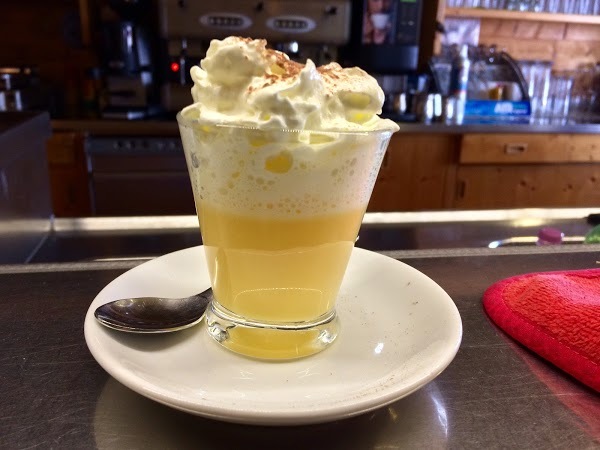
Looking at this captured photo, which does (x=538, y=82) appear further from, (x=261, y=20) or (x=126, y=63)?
(x=126, y=63)

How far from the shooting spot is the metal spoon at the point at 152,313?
1.71 feet

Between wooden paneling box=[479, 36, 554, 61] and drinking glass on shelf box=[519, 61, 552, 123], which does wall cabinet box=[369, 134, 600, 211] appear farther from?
wooden paneling box=[479, 36, 554, 61]

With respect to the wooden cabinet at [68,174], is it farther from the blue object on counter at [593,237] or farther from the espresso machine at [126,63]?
the blue object on counter at [593,237]

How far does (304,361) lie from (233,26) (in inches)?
87.1

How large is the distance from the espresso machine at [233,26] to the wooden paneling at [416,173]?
619 mm

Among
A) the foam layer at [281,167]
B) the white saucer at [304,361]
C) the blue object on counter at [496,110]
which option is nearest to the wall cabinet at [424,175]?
the blue object on counter at [496,110]

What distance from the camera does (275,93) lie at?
486mm

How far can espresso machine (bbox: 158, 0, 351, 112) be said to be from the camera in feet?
7.88

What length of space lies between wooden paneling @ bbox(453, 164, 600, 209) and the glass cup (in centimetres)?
213

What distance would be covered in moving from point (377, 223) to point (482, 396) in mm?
721

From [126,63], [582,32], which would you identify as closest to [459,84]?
[582,32]

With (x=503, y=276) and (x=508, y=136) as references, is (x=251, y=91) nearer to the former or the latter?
(x=503, y=276)

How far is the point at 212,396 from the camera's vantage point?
45 centimetres

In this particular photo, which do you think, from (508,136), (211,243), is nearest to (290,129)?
(211,243)
